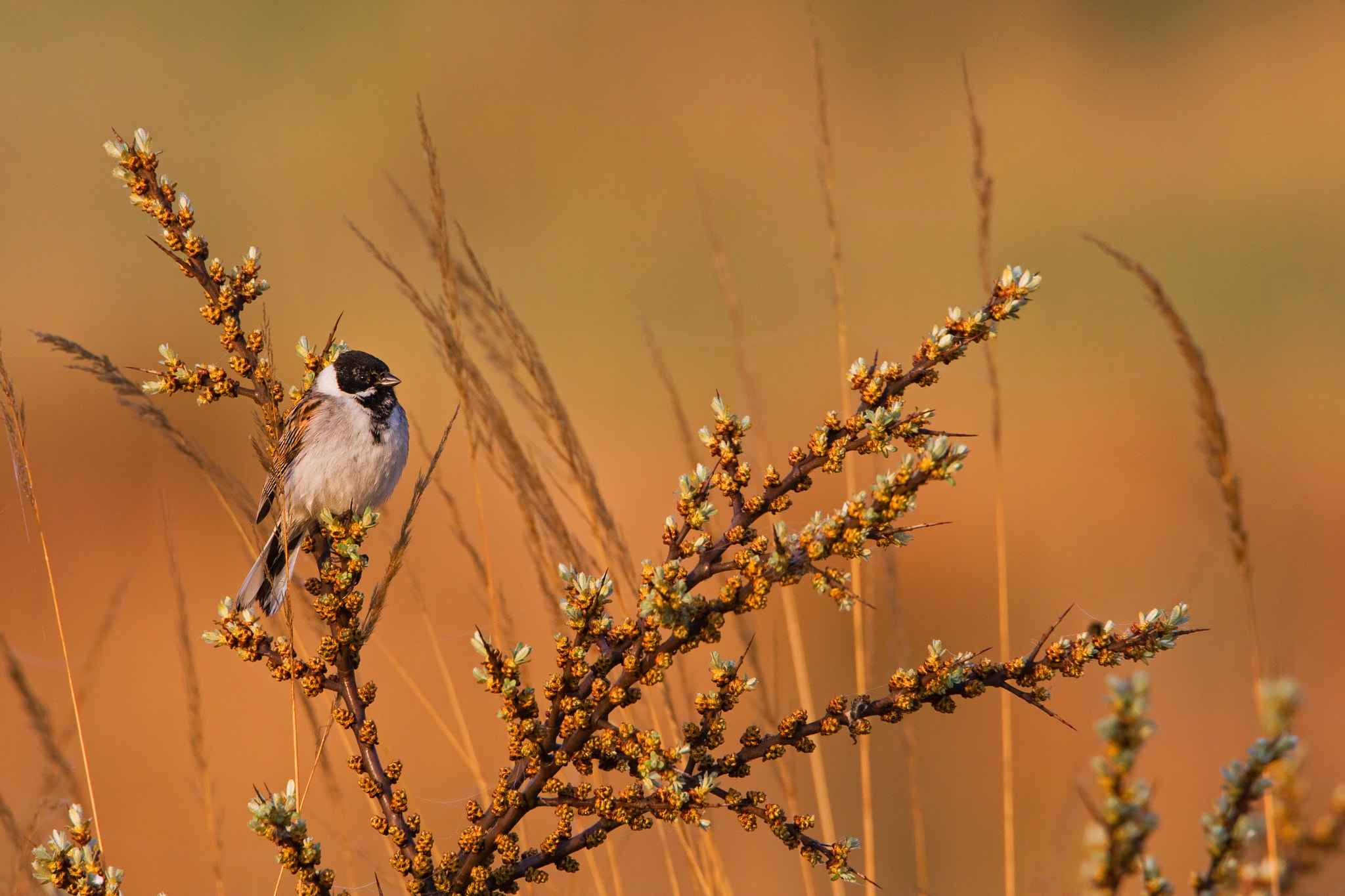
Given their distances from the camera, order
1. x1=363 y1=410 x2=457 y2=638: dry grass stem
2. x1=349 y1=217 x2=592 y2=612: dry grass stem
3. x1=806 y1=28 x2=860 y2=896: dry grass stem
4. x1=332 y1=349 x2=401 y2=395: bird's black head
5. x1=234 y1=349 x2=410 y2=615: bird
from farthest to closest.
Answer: x1=332 y1=349 x2=401 y2=395: bird's black head, x1=234 y1=349 x2=410 y2=615: bird, x1=806 y1=28 x2=860 y2=896: dry grass stem, x1=349 y1=217 x2=592 y2=612: dry grass stem, x1=363 y1=410 x2=457 y2=638: dry grass stem

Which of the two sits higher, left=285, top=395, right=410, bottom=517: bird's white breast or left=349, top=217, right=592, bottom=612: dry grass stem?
left=285, top=395, right=410, bottom=517: bird's white breast

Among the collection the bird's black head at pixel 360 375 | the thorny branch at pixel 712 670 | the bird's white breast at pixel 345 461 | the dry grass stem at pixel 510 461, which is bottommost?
the thorny branch at pixel 712 670

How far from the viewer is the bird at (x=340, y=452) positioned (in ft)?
→ 10.0

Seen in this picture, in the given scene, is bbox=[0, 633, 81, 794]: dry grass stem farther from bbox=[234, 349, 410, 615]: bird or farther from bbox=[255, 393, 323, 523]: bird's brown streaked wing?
bbox=[255, 393, 323, 523]: bird's brown streaked wing

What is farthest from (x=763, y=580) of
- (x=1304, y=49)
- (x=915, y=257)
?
(x=1304, y=49)

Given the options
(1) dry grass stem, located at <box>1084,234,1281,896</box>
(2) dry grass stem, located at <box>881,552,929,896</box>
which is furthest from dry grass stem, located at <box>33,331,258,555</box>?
(1) dry grass stem, located at <box>1084,234,1281,896</box>

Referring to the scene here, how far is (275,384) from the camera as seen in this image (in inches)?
77.6

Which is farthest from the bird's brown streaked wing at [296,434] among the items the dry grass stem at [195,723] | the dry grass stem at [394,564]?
the dry grass stem at [394,564]

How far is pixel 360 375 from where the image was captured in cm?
347

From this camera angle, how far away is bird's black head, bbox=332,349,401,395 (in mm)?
3471

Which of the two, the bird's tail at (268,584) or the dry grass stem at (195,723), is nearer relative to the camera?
the dry grass stem at (195,723)

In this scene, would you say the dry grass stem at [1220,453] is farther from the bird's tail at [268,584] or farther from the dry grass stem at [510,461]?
the bird's tail at [268,584]

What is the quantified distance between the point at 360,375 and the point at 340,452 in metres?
0.35

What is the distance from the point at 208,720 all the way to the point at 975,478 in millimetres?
7042
